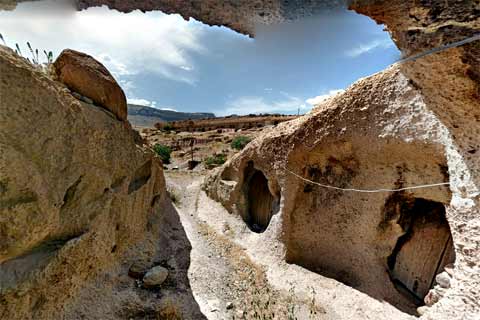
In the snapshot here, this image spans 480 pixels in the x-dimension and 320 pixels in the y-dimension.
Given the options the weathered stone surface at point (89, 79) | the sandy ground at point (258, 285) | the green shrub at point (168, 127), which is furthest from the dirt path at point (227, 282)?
the green shrub at point (168, 127)

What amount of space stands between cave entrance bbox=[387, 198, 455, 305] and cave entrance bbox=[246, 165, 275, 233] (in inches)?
162

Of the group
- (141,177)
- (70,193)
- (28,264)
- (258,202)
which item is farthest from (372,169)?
(28,264)

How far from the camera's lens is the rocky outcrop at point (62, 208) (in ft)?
11.4

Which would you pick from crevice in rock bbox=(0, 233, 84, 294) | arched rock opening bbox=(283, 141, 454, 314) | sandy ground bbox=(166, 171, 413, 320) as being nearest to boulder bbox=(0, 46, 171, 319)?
crevice in rock bbox=(0, 233, 84, 294)

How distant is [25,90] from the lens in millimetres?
3822

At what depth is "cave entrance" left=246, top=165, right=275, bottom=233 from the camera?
9758 millimetres

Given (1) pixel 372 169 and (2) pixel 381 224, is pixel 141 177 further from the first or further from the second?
(2) pixel 381 224

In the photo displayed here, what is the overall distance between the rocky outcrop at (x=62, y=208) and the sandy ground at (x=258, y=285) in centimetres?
66

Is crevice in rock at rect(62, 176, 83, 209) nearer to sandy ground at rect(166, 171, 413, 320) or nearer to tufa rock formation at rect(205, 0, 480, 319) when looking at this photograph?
sandy ground at rect(166, 171, 413, 320)

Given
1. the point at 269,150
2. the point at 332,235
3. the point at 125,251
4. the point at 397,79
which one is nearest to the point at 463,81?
the point at 397,79

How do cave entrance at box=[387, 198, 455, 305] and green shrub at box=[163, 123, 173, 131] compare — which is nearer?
cave entrance at box=[387, 198, 455, 305]

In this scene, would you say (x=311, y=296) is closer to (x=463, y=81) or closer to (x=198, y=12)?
(x=463, y=81)

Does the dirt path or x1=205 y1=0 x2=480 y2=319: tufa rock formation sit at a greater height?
x1=205 y1=0 x2=480 y2=319: tufa rock formation

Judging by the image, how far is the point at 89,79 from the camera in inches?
237
